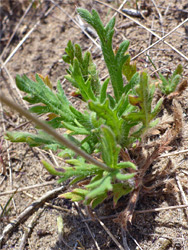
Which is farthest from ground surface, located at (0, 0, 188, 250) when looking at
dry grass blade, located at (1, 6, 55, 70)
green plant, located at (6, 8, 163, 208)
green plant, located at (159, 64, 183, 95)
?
green plant, located at (6, 8, 163, 208)

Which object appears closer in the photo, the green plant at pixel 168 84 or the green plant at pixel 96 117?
the green plant at pixel 96 117

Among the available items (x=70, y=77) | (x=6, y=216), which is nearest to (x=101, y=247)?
(x=6, y=216)

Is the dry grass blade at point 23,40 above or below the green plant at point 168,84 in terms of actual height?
above

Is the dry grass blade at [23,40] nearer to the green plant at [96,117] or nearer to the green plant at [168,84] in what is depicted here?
the green plant at [96,117]

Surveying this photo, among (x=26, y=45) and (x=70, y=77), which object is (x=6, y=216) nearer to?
(x=70, y=77)

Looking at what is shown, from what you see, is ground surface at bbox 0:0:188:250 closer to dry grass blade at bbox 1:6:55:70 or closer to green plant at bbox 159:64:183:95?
dry grass blade at bbox 1:6:55:70

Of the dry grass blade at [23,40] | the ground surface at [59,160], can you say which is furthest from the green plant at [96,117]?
the dry grass blade at [23,40]

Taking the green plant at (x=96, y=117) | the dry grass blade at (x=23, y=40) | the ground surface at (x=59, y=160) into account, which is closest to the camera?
the green plant at (x=96, y=117)
